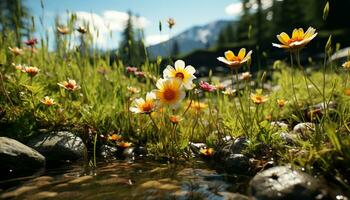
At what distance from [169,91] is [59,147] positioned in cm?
115

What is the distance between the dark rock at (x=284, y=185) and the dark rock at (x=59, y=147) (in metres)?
1.62

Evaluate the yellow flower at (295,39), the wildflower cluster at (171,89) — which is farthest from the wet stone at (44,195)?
the yellow flower at (295,39)

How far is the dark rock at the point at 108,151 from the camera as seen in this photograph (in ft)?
10.7

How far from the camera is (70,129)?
10.8ft

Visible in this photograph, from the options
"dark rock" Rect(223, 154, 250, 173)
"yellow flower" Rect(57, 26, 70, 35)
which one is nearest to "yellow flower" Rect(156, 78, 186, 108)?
"dark rock" Rect(223, 154, 250, 173)

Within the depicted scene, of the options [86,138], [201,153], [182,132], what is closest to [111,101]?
[86,138]

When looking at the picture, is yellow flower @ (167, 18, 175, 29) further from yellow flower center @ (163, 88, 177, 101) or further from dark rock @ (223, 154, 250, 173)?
dark rock @ (223, 154, 250, 173)

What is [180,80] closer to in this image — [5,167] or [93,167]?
[93,167]

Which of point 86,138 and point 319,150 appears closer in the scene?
point 319,150

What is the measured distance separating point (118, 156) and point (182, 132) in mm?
621

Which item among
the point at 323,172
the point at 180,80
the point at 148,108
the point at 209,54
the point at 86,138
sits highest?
the point at 209,54

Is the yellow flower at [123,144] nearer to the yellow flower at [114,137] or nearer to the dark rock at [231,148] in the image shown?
the yellow flower at [114,137]

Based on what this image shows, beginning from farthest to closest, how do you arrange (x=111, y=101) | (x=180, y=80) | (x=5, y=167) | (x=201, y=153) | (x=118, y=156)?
1. (x=111, y=101)
2. (x=118, y=156)
3. (x=201, y=153)
4. (x=5, y=167)
5. (x=180, y=80)

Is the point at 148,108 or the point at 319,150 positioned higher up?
the point at 148,108
